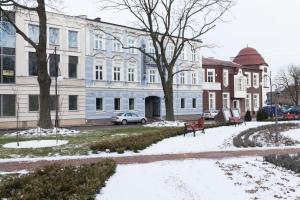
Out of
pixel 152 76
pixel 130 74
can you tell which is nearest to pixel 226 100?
pixel 152 76

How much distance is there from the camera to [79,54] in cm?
4591

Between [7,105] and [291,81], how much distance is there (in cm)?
7658

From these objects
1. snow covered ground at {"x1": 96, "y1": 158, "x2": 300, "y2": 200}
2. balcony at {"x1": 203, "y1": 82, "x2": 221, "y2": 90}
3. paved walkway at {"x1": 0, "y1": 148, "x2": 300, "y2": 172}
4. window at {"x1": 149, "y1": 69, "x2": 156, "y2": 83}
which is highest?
window at {"x1": 149, "y1": 69, "x2": 156, "y2": 83}

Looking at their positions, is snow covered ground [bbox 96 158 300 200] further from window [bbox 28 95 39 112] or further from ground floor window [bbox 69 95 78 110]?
ground floor window [bbox 69 95 78 110]

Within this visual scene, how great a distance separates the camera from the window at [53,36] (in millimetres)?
43409

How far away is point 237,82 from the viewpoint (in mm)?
69688

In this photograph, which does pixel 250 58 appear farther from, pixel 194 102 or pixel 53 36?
pixel 53 36

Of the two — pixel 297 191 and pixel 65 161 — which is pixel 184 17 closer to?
pixel 65 161

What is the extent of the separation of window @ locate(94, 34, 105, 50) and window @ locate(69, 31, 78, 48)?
2.55m

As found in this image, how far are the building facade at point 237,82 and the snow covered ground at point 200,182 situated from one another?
169 feet

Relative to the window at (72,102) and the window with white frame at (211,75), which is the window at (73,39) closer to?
the window at (72,102)

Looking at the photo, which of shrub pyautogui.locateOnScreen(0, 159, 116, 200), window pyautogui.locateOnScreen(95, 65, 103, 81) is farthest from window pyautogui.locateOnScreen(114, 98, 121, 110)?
shrub pyautogui.locateOnScreen(0, 159, 116, 200)

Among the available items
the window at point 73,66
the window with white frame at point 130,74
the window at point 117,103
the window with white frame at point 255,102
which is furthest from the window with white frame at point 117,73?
the window with white frame at point 255,102

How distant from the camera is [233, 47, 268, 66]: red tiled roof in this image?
77.3 metres
